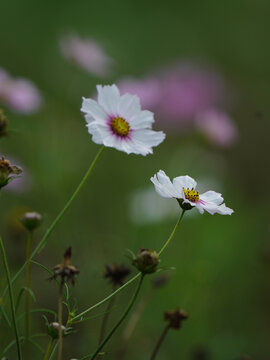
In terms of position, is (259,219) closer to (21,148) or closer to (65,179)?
(65,179)

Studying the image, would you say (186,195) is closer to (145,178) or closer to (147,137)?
(147,137)

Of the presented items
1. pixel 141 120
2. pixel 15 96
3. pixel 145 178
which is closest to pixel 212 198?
pixel 141 120

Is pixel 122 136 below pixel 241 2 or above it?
below

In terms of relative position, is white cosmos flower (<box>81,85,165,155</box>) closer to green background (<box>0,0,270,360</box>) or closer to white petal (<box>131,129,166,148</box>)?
white petal (<box>131,129,166,148</box>)

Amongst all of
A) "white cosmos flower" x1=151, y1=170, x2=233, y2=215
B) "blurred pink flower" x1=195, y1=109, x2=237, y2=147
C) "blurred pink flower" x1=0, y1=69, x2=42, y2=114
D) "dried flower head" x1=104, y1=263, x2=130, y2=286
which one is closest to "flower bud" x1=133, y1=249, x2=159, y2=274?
"white cosmos flower" x1=151, y1=170, x2=233, y2=215

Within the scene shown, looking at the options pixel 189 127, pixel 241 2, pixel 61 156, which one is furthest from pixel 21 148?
pixel 241 2

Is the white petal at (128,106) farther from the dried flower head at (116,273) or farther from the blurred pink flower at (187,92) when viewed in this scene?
the blurred pink flower at (187,92)
